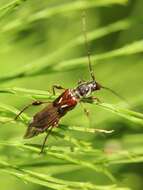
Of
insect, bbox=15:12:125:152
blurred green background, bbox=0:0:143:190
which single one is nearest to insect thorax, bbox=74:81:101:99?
insect, bbox=15:12:125:152

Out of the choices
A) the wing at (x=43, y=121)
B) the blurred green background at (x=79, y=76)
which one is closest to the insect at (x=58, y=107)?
the wing at (x=43, y=121)

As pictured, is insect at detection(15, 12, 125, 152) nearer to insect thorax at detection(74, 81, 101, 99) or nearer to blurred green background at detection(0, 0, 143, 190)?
insect thorax at detection(74, 81, 101, 99)

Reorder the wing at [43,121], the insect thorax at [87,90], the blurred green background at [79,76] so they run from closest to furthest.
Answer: the wing at [43,121]
the insect thorax at [87,90]
the blurred green background at [79,76]

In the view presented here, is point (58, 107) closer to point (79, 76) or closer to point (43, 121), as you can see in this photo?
point (43, 121)

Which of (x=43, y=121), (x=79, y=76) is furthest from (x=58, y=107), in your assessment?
(x=79, y=76)

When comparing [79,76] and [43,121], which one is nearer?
[43,121]

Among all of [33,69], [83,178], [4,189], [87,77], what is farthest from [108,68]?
[33,69]

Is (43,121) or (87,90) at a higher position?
(87,90)

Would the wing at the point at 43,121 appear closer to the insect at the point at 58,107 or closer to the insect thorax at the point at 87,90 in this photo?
the insect at the point at 58,107
